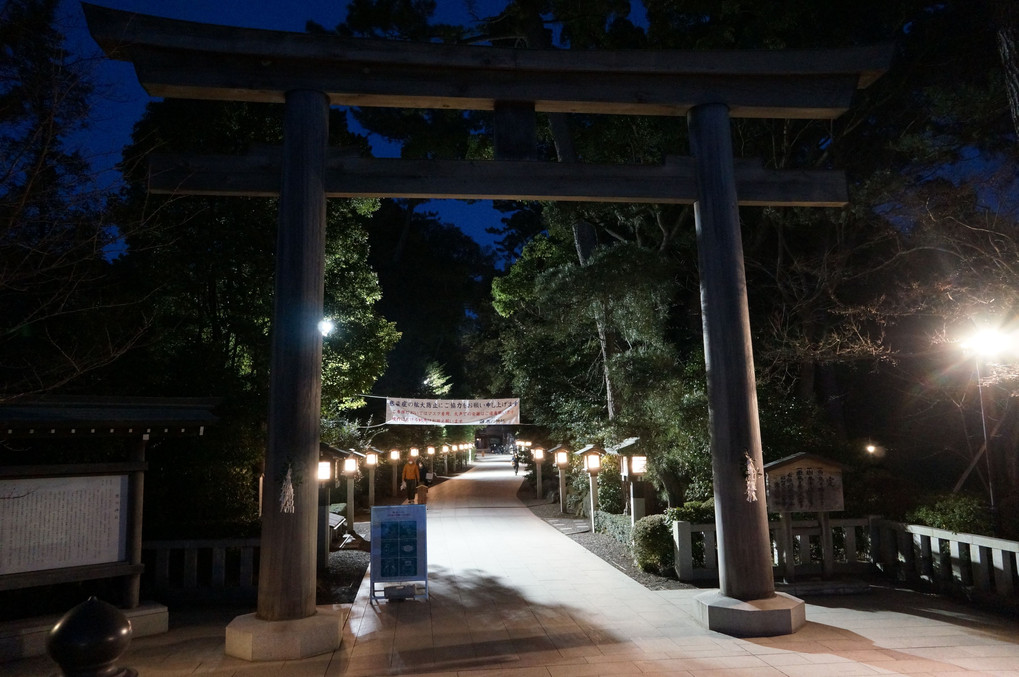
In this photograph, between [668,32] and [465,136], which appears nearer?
[668,32]

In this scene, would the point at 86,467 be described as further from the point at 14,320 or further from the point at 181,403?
the point at 14,320

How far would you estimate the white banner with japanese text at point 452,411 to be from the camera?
19.9 m

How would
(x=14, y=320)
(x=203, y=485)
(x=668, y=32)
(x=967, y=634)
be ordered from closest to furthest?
1. (x=967, y=634)
2. (x=14, y=320)
3. (x=203, y=485)
4. (x=668, y=32)

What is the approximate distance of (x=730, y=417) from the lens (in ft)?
23.5

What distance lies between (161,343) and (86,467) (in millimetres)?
5894

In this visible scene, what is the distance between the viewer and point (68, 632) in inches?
112

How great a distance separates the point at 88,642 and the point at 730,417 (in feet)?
20.7

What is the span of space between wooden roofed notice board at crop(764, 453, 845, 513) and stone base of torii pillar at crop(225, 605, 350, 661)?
247 inches

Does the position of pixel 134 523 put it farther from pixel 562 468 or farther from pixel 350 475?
pixel 562 468

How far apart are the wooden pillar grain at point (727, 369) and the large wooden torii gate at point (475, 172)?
2 cm

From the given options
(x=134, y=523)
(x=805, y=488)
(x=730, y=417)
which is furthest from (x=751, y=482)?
(x=134, y=523)

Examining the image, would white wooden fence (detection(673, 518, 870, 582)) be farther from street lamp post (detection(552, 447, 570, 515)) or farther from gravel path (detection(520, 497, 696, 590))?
street lamp post (detection(552, 447, 570, 515))

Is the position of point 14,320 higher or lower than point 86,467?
higher

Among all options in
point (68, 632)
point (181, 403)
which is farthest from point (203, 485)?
point (68, 632)
